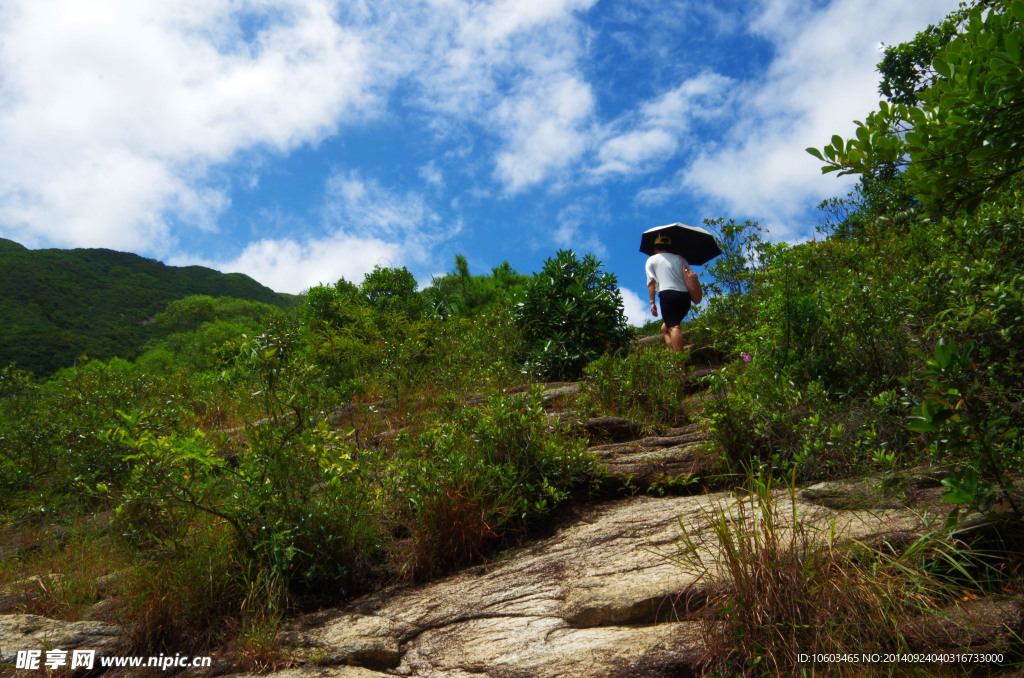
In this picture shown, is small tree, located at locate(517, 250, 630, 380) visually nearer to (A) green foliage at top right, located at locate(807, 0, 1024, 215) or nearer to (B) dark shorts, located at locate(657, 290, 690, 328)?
(B) dark shorts, located at locate(657, 290, 690, 328)

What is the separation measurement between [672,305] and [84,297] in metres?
70.3

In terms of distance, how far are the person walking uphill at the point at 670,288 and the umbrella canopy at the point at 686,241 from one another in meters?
0.52

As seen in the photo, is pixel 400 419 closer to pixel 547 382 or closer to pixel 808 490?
pixel 547 382

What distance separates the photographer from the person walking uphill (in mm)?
8836

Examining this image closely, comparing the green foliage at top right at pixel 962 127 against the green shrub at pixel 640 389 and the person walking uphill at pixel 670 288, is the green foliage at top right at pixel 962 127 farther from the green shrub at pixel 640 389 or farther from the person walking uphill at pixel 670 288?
the person walking uphill at pixel 670 288

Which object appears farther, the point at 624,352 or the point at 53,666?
the point at 624,352

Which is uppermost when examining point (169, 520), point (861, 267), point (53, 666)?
point (861, 267)

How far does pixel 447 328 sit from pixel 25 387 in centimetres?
760

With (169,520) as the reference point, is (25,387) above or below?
above

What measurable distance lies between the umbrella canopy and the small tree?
100 cm

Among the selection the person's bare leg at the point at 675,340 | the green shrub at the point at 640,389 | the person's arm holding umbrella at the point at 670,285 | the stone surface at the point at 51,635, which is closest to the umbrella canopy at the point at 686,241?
the person's arm holding umbrella at the point at 670,285

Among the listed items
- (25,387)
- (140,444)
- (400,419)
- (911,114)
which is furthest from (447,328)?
(911,114)

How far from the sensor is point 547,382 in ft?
31.1

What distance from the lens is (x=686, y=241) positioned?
10.8m
